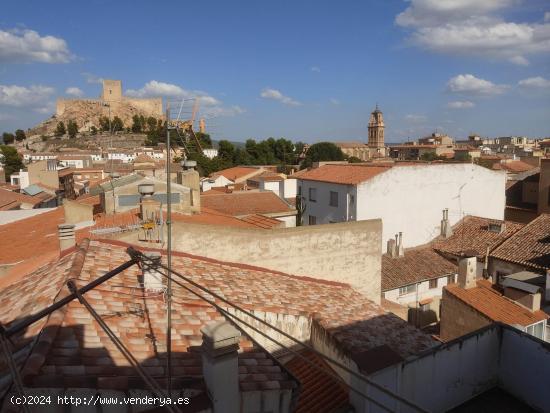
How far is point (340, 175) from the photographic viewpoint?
26.6m

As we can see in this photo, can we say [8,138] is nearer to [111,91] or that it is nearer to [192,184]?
[111,91]

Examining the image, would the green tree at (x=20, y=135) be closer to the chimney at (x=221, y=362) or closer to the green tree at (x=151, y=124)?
the green tree at (x=151, y=124)

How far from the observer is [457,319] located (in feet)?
46.3

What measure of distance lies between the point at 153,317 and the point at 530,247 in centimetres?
1931

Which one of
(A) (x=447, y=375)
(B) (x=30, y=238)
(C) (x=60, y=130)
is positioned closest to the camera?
(A) (x=447, y=375)

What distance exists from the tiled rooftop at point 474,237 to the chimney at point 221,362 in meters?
19.1

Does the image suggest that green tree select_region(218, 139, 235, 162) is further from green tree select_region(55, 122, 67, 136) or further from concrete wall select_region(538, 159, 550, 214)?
concrete wall select_region(538, 159, 550, 214)

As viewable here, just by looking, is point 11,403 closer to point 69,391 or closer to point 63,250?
point 69,391

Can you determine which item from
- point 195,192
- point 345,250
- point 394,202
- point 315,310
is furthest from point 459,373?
point 394,202

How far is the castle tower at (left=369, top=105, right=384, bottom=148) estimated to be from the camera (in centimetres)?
10506

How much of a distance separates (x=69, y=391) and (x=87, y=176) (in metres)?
55.7

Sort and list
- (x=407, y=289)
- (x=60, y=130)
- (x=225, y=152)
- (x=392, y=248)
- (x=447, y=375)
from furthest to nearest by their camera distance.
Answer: (x=60, y=130) → (x=225, y=152) → (x=392, y=248) → (x=407, y=289) → (x=447, y=375)

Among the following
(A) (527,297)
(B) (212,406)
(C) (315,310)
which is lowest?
(A) (527,297)

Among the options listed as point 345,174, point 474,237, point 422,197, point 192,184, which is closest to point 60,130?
point 345,174
